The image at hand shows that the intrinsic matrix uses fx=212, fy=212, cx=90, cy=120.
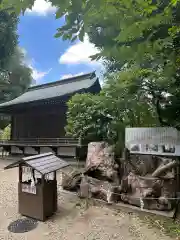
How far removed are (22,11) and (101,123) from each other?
652cm

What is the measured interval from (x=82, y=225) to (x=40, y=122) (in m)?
9.07

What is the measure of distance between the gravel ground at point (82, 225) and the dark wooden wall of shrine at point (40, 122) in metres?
6.55

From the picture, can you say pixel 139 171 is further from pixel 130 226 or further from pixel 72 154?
pixel 72 154

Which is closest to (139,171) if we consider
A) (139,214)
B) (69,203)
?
(139,214)

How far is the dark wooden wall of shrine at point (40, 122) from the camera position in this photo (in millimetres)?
11922

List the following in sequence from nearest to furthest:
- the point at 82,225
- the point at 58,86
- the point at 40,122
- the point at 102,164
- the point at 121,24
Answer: the point at 121,24 < the point at 82,225 < the point at 102,164 < the point at 40,122 < the point at 58,86

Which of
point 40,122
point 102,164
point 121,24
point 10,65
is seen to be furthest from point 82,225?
point 10,65

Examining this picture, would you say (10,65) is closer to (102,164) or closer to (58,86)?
(58,86)

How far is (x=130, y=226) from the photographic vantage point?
435 cm

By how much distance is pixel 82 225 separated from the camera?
4406 millimetres

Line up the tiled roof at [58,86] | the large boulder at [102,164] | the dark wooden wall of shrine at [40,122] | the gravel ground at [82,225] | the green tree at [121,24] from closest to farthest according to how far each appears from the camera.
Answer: the green tree at [121,24] → the gravel ground at [82,225] → the large boulder at [102,164] → the dark wooden wall of shrine at [40,122] → the tiled roof at [58,86]

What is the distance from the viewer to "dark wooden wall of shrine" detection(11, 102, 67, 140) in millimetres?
11922

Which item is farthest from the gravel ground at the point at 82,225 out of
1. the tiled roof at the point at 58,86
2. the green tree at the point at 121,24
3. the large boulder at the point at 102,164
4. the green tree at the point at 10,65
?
the green tree at the point at 10,65

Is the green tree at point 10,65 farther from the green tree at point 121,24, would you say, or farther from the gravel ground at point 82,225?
the green tree at point 121,24
